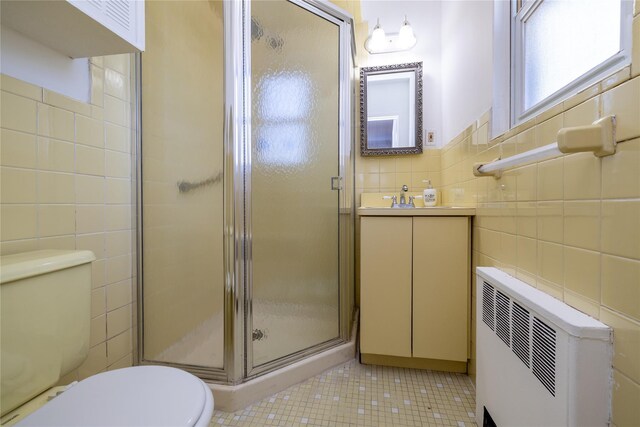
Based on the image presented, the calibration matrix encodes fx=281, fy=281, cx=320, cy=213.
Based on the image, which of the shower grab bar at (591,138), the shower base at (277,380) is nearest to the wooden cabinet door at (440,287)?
Answer: the shower base at (277,380)

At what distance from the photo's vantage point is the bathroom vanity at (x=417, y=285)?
1.34 m

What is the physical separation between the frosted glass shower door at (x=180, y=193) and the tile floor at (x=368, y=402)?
0.32m

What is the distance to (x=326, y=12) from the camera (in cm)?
151

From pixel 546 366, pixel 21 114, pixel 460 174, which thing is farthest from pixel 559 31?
pixel 21 114

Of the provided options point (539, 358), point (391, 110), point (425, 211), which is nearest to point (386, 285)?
point (425, 211)

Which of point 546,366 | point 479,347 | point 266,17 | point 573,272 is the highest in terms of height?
point 266,17

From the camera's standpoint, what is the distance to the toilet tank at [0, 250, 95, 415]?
2.15 ft

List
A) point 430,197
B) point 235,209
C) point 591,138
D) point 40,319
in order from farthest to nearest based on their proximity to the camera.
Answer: point 430,197 < point 235,209 < point 40,319 < point 591,138

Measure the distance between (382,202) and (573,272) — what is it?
1.26 m

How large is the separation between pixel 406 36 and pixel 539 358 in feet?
6.18

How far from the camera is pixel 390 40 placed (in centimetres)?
189

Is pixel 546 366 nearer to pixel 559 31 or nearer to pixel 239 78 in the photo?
pixel 559 31

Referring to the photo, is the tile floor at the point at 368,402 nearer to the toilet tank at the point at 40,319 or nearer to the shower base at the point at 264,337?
the shower base at the point at 264,337

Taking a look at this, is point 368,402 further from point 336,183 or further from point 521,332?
point 336,183
